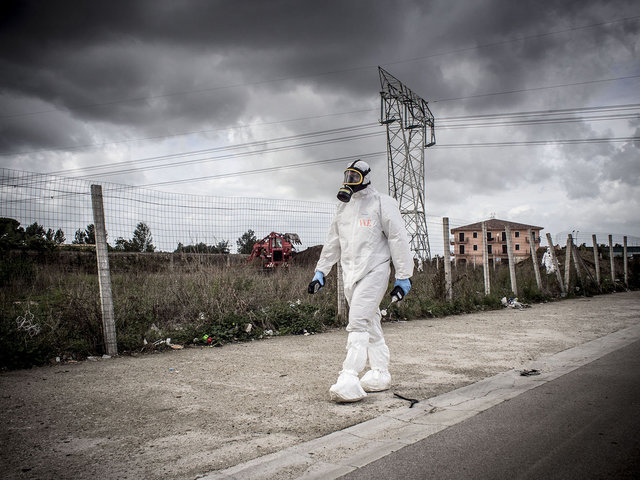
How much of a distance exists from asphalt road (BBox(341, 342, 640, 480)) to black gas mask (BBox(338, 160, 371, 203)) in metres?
2.13

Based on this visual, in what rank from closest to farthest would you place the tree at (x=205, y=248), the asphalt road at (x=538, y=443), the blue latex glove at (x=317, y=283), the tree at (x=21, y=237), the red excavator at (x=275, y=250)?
the asphalt road at (x=538, y=443)
the blue latex glove at (x=317, y=283)
the tree at (x=21, y=237)
the tree at (x=205, y=248)
the red excavator at (x=275, y=250)

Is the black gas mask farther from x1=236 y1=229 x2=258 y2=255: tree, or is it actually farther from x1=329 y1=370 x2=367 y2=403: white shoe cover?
x1=236 y1=229 x2=258 y2=255: tree

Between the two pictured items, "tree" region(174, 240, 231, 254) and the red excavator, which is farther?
the red excavator

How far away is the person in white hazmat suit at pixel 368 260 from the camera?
392cm

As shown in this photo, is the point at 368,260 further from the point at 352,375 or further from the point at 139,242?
the point at 139,242

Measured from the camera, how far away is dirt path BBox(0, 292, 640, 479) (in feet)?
8.85

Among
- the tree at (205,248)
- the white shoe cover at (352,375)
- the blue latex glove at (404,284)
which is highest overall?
the tree at (205,248)

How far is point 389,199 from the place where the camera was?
4250mm

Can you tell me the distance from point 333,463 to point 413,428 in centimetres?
77

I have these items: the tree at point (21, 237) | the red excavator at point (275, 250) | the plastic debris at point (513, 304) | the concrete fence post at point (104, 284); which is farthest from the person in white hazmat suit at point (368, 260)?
the red excavator at point (275, 250)

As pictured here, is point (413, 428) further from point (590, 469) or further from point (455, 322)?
point (455, 322)

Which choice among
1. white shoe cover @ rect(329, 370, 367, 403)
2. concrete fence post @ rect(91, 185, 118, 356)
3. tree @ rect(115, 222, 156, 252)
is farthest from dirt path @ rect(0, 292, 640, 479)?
tree @ rect(115, 222, 156, 252)

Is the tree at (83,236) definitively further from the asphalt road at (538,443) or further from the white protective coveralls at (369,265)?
the asphalt road at (538,443)

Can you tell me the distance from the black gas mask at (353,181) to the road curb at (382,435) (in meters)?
1.91
